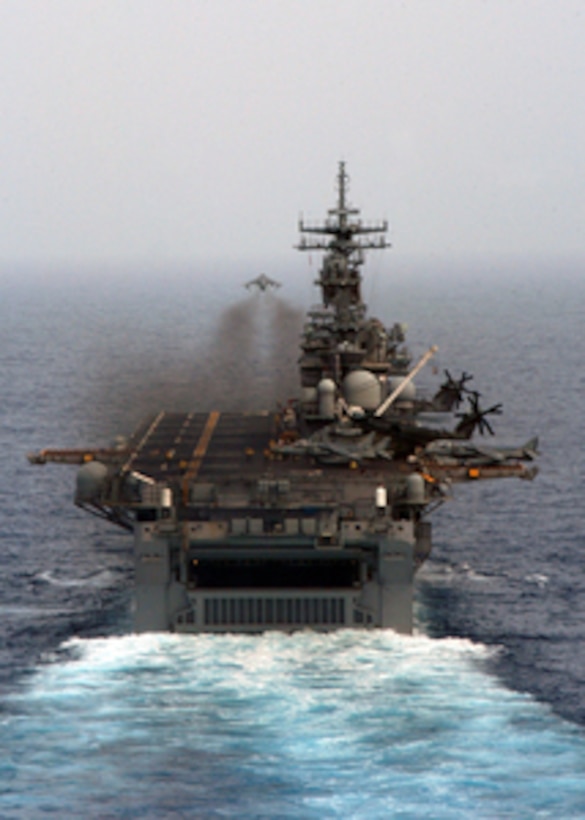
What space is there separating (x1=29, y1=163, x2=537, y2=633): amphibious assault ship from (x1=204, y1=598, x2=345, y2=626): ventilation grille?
0.03 m

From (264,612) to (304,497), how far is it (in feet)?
12.7

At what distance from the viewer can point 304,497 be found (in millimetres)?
43062

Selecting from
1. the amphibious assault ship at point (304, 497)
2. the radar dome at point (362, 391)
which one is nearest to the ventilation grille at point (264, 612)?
the amphibious assault ship at point (304, 497)

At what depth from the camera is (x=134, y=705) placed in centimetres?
3550

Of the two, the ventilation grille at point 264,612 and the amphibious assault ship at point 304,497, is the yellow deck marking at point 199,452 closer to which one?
the amphibious assault ship at point 304,497

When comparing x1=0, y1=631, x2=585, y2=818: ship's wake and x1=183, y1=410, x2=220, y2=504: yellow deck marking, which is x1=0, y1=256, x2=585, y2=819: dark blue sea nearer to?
x1=0, y1=631, x2=585, y2=818: ship's wake

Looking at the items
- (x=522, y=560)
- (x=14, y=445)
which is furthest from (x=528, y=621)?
(x=14, y=445)

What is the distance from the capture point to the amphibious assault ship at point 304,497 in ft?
134

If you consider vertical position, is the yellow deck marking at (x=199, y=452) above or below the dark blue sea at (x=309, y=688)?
above

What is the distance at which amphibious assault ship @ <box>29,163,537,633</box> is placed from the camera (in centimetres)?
4088

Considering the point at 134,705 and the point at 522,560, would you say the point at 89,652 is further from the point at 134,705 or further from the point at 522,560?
the point at 522,560

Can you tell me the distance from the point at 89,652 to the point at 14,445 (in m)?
35.2

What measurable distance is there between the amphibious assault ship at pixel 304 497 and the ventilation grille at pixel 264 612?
1.1 inches

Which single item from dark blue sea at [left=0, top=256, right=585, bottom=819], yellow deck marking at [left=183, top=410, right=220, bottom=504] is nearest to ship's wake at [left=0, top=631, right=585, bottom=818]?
dark blue sea at [left=0, top=256, right=585, bottom=819]
